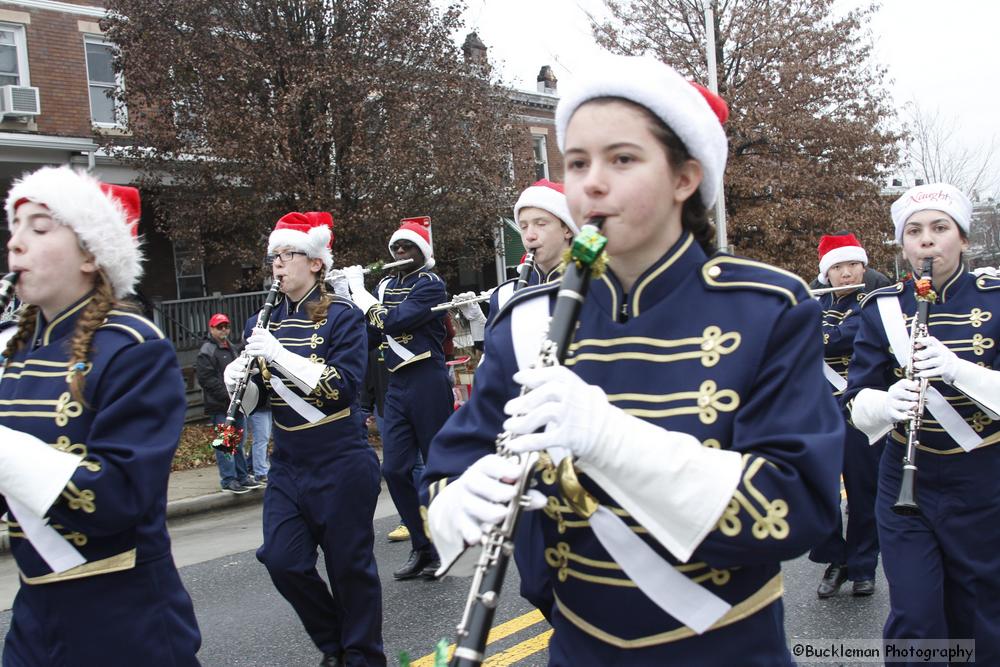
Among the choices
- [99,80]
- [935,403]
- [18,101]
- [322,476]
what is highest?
[99,80]

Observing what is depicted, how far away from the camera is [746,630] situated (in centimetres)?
208

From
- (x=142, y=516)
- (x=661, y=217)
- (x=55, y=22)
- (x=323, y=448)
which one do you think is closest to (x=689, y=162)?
(x=661, y=217)

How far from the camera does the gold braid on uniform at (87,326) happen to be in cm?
285

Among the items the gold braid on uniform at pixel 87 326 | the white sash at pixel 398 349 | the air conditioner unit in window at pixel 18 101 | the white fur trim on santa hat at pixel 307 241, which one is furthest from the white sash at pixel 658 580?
the air conditioner unit in window at pixel 18 101

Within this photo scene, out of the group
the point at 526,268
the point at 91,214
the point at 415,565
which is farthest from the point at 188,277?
the point at 91,214

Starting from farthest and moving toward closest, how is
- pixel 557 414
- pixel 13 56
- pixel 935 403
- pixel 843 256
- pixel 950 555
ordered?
pixel 13 56 < pixel 843 256 < pixel 935 403 < pixel 950 555 < pixel 557 414

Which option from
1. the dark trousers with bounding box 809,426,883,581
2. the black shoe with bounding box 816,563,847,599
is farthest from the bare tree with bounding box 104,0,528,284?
the black shoe with bounding box 816,563,847,599

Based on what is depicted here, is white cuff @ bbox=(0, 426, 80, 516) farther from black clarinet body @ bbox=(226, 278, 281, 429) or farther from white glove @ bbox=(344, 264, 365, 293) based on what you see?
white glove @ bbox=(344, 264, 365, 293)

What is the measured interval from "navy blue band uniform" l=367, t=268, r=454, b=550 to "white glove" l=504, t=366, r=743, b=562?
514cm

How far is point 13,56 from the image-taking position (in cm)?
1723

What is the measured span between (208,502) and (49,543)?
25.0ft

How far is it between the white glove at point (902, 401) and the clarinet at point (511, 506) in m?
2.32

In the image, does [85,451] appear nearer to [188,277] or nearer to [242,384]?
[242,384]

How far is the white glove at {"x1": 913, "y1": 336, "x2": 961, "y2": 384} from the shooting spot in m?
3.81
